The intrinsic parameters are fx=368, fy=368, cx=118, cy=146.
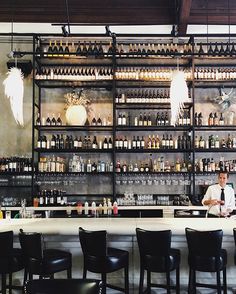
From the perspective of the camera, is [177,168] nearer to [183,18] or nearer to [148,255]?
[183,18]

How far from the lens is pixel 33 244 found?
3438 millimetres

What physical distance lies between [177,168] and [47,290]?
5.13 m

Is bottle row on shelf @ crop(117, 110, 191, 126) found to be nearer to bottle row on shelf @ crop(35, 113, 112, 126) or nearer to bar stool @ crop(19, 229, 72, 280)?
bottle row on shelf @ crop(35, 113, 112, 126)

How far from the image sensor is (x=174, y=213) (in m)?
6.43

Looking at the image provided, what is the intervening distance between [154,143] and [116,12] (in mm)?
2457

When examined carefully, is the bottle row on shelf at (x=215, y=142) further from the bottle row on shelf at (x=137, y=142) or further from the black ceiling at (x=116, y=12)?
the black ceiling at (x=116, y=12)

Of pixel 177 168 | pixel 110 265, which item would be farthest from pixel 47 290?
pixel 177 168

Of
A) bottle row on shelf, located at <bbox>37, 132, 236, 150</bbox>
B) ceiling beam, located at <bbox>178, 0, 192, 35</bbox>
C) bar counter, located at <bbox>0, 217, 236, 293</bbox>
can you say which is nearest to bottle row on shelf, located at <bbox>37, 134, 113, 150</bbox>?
bottle row on shelf, located at <bbox>37, 132, 236, 150</bbox>

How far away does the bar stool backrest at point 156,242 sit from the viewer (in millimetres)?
3449

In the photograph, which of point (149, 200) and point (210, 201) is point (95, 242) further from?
point (149, 200)

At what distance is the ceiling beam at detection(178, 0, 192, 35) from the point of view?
5.53 m

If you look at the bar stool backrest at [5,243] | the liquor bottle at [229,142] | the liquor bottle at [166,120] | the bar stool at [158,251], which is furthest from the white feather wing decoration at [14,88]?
the liquor bottle at [229,142]

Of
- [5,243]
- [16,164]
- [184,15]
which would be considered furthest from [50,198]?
[184,15]

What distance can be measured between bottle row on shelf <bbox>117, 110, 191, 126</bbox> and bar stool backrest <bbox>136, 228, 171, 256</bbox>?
3.69 metres
